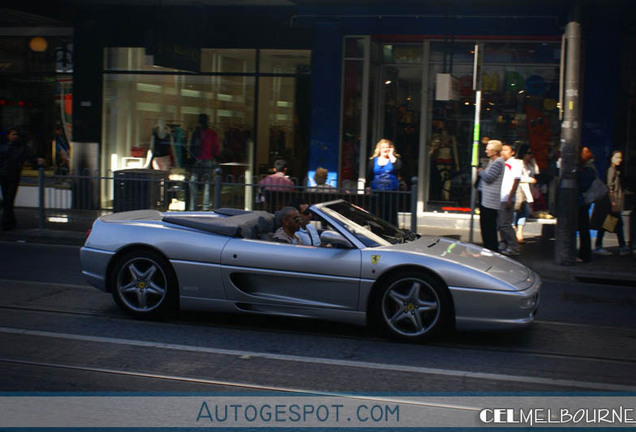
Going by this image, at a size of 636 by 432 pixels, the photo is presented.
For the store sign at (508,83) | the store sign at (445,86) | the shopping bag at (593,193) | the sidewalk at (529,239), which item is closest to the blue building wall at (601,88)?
the store sign at (508,83)

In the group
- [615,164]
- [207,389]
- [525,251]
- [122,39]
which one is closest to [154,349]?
[207,389]

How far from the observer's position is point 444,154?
52.9 ft

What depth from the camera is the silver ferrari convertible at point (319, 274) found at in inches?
268

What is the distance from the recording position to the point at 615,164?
1322 centimetres

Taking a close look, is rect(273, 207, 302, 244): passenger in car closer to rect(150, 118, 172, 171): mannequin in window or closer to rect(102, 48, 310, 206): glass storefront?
rect(102, 48, 310, 206): glass storefront

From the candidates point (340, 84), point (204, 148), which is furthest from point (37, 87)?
point (340, 84)

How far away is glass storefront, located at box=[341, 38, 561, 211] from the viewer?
50.6 ft

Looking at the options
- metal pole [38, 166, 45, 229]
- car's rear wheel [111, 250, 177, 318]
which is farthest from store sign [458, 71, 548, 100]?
car's rear wheel [111, 250, 177, 318]

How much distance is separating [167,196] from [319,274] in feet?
22.6

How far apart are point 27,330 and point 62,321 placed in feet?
1.47

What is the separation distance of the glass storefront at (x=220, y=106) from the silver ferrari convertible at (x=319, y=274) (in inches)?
358

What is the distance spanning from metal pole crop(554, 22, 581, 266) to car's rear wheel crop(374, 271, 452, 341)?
17.9 feet

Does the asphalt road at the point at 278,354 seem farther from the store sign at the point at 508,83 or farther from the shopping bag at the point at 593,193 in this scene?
the store sign at the point at 508,83

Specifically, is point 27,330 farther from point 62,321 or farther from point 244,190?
point 244,190
